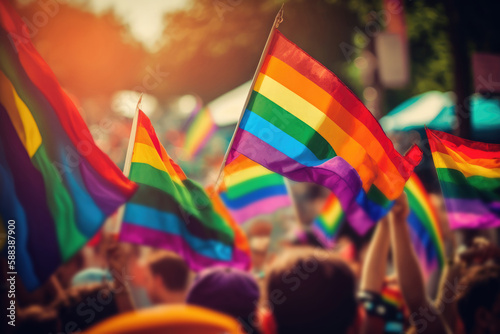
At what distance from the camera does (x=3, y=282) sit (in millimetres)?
2328

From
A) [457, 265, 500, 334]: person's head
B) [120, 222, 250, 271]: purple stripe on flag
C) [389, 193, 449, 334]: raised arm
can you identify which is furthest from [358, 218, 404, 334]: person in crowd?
[120, 222, 250, 271]: purple stripe on flag

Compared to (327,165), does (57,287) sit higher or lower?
lower

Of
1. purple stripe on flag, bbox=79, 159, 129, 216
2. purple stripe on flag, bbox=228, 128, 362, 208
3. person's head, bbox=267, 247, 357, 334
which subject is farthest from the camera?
purple stripe on flag, bbox=228, 128, 362, 208

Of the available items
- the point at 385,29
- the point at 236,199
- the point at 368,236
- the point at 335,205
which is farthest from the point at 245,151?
the point at 385,29

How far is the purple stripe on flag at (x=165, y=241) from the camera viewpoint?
2934 millimetres

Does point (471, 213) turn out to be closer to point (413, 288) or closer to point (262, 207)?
point (413, 288)

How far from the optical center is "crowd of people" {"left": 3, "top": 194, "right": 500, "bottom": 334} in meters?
1.87

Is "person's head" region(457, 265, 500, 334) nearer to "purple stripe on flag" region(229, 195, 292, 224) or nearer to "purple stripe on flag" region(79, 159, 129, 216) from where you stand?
"purple stripe on flag" region(79, 159, 129, 216)

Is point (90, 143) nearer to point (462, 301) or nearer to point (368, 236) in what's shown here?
point (462, 301)

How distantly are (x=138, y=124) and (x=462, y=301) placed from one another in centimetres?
199

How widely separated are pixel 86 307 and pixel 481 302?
6.68ft

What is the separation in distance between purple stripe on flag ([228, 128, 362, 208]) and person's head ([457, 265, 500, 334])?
30.7 inches

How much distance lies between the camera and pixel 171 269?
10.3ft

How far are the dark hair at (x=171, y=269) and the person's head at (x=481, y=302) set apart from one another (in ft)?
5.66
